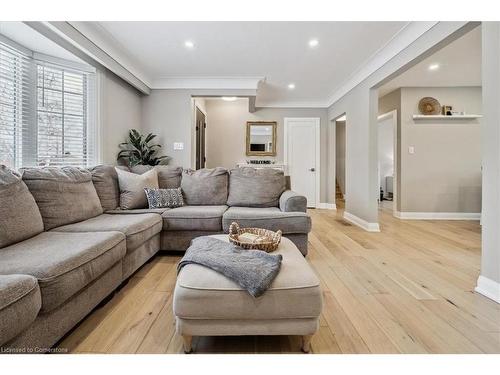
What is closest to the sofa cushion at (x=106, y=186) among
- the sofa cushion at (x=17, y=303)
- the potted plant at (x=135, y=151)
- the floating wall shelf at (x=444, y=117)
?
the potted plant at (x=135, y=151)

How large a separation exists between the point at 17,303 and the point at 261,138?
208 inches

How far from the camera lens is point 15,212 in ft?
5.04

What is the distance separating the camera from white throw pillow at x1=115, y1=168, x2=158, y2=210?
2.72 m

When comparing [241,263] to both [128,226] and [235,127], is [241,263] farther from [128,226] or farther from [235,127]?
[235,127]

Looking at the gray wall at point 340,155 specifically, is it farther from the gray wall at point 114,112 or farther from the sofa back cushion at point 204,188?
the gray wall at point 114,112

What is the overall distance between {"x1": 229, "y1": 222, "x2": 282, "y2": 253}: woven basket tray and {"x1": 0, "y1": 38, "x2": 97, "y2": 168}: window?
224cm

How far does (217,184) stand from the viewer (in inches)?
122

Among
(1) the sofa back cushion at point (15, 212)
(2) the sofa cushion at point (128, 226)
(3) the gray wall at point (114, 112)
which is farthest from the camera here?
(3) the gray wall at point (114, 112)

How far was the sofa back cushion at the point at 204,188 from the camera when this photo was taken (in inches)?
120

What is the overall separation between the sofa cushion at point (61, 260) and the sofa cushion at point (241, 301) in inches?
20.9

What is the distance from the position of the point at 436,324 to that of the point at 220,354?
123cm

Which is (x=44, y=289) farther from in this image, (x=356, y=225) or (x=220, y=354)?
(x=356, y=225)

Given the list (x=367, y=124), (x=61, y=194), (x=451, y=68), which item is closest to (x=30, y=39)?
(x=61, y=194)
